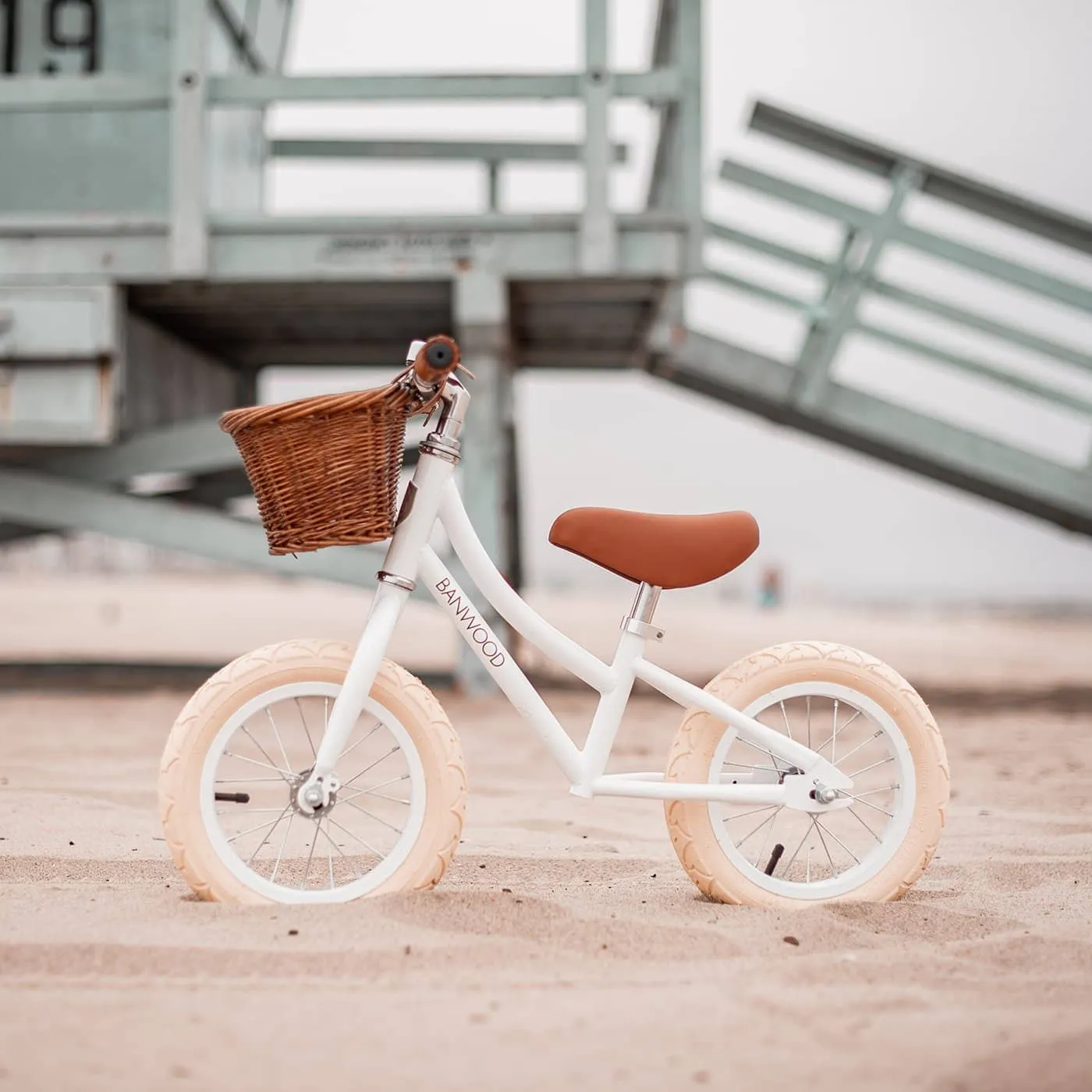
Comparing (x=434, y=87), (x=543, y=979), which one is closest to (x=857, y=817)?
(x=543, y=979)

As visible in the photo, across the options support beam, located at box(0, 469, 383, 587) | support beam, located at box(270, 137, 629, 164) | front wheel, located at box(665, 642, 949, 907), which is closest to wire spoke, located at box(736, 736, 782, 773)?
front wheel, located at box(665, 642, 949, 907)

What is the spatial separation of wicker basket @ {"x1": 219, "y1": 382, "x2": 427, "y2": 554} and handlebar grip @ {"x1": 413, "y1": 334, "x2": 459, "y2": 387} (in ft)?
0.15

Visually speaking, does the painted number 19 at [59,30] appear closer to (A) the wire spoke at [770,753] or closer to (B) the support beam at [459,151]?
(B) the support beam at [459,151]

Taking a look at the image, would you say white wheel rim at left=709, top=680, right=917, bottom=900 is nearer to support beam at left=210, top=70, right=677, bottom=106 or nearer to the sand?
the sand

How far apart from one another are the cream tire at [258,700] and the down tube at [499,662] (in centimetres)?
13

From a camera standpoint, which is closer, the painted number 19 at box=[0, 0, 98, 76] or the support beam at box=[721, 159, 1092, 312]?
the support beam at box=[721, 159, 1092, 312]

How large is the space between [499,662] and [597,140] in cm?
371

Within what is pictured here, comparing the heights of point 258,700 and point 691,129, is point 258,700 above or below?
below

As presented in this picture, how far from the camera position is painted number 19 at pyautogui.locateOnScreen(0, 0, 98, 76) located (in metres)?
6.73

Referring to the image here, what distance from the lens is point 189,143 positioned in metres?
5.63

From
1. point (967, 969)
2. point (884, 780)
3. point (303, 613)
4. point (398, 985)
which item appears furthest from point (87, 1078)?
point (303, 613)

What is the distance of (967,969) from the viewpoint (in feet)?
6.66

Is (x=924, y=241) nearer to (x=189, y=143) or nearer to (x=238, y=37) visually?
(x=189, y=143)

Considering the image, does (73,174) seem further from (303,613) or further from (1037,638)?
(1037,638)
